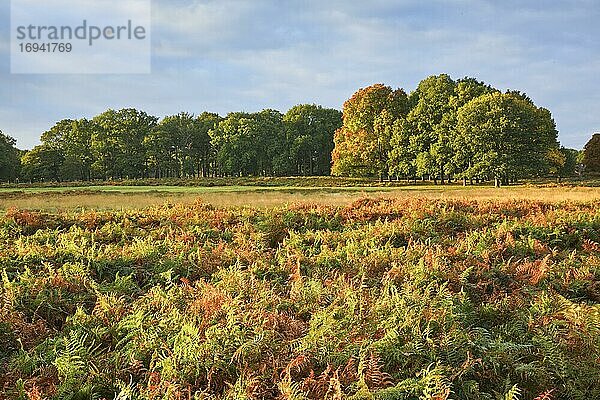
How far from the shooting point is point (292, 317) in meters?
6.87

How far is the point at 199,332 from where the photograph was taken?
19.1ft

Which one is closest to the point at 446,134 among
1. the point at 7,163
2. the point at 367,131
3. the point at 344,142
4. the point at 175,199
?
the point at 367,131

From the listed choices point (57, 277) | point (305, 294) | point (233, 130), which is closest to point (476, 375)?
point (305, 294)

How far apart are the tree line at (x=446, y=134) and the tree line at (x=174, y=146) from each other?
24.3 metres

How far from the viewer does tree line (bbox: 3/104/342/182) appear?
7638cm

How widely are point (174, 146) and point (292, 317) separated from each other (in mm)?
84174

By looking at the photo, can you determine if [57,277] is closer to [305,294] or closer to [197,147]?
[305,294]

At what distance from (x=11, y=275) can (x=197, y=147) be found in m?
83.2

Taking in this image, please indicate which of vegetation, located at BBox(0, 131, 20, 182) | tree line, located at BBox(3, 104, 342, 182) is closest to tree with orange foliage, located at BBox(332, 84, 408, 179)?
tree line, located at BBox(3, 104, 342, 182)

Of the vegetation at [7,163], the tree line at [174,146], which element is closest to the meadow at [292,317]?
the vegetation at [7,163]

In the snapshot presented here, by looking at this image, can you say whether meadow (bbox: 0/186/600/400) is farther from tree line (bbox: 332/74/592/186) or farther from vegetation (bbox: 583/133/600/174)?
vegetation (bbox: 583/133/600/174)

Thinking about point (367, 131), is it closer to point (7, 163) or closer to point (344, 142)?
point (344, 142)

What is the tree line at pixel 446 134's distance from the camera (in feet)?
159

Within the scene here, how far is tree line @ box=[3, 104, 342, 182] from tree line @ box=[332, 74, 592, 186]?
79.7 feet
